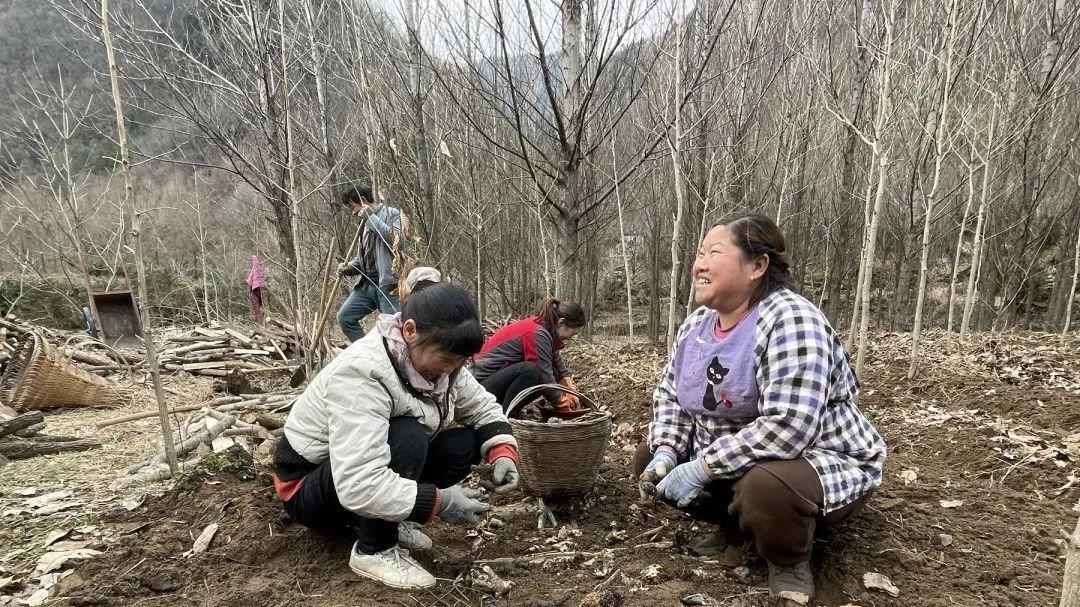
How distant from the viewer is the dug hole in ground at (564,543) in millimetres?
1945

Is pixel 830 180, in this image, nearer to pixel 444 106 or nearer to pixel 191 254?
pixel 444 106

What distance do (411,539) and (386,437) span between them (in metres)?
0.53

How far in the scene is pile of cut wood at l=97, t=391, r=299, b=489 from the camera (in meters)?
3.06

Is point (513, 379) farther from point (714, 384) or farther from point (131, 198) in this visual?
point (131, 198)

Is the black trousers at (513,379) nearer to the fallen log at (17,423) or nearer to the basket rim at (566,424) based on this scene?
the basket rim at (566,424)

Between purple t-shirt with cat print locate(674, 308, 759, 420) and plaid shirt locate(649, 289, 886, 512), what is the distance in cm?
4

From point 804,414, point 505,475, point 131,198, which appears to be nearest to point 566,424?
point 505,475

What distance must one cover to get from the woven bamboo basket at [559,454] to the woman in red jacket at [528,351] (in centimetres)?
106

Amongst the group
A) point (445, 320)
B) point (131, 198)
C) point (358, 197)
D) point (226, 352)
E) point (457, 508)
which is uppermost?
point (358, 197)

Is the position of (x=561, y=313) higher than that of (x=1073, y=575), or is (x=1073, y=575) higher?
(x=561, y=313)

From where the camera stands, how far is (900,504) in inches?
98.0

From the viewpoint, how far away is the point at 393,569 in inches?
78.9

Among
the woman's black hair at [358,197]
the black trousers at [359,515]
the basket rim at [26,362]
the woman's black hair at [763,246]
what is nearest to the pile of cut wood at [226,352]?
the basket rim at [26,362]

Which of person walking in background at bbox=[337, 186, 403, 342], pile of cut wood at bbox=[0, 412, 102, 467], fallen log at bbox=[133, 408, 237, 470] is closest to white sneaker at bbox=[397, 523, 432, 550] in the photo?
fallen log at bbox=[133, 408, 237, 470]
